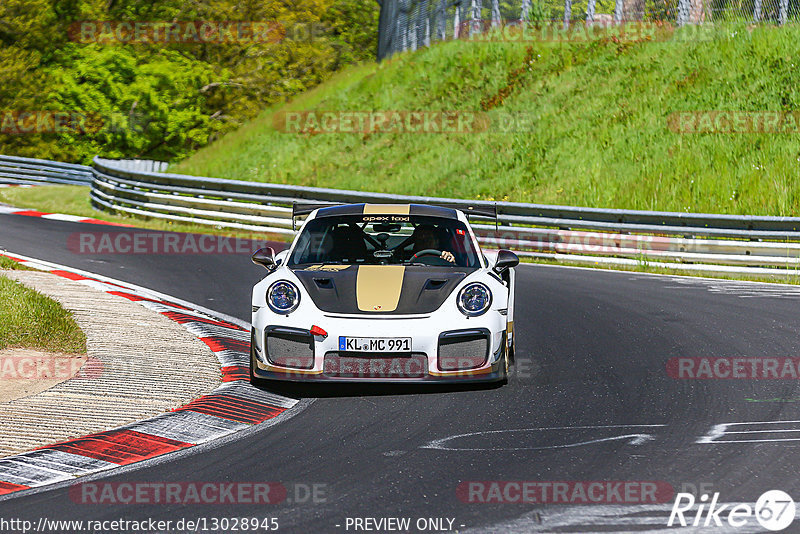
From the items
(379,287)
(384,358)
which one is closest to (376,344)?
(384,358)

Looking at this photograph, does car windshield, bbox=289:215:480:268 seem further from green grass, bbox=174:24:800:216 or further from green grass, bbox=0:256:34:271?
green grass, bbox=174:24:800:216

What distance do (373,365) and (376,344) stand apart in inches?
5.8

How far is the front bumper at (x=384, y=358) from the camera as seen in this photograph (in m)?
7.46

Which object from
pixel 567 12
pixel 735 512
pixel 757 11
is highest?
pixel 567 12

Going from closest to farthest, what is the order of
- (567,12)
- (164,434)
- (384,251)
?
(164,434), (384,251), (567,12)

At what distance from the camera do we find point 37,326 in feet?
31.6

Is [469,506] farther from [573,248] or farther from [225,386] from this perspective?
[573,248]

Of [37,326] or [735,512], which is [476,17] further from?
[735,512]

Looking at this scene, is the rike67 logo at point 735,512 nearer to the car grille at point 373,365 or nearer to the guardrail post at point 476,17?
the car grille at point 373,365

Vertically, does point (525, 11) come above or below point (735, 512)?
above

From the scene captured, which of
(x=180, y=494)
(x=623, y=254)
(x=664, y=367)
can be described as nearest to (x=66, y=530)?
(x=180, y=494)

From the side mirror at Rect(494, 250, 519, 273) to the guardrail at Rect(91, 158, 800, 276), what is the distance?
22.9 ft

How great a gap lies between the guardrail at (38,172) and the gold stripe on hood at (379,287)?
94.0ft

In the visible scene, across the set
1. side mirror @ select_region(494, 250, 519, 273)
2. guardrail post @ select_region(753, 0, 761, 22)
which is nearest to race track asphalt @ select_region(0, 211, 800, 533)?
side mirror @ select_region(494, 250, 519, 273)
